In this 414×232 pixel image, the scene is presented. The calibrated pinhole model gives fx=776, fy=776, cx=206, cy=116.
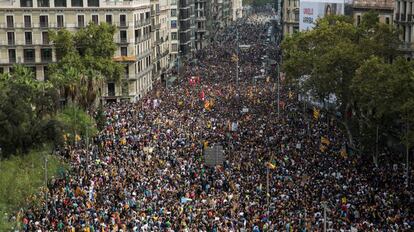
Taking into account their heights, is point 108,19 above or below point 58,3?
below

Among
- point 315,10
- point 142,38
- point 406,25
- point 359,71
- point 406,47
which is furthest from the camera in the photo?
point 142,38

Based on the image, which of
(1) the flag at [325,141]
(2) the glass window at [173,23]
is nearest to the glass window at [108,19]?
(1) the flag at [325,141]

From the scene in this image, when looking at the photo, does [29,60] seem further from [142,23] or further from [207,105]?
[207,105]

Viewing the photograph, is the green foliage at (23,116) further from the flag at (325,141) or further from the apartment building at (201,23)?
the apartment building at (201,23)

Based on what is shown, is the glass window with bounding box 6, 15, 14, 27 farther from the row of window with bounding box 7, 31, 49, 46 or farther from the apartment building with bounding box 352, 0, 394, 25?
the apartment building with bounding box 352, 0, 394, 25

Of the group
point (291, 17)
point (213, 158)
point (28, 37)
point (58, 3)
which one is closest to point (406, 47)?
point (213, 158)

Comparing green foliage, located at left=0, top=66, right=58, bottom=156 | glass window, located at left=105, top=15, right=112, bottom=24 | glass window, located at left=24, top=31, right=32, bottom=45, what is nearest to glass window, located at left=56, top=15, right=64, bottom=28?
glass window, located at left=24, top=31, right=32, bottom=45
